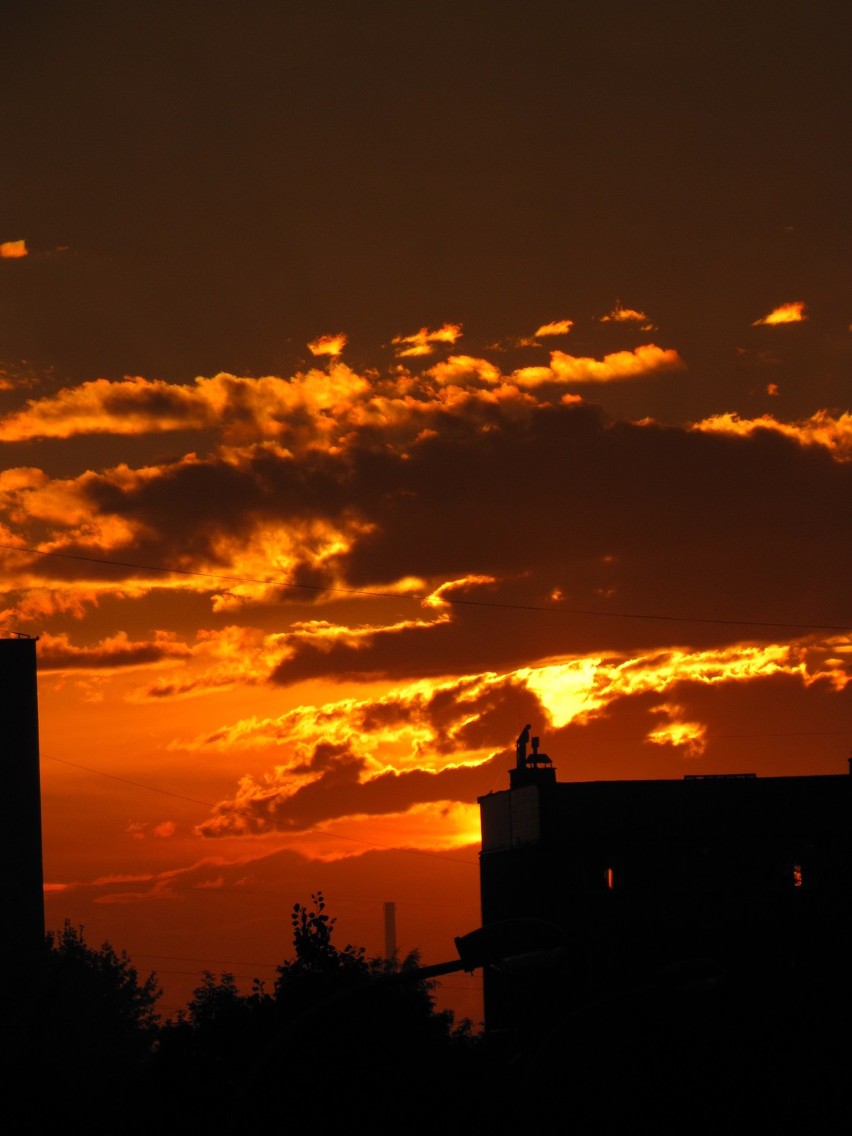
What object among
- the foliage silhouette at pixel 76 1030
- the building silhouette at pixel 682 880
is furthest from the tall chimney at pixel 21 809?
the building silhouette at pixel 682 880

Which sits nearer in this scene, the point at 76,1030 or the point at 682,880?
the point at 682,880

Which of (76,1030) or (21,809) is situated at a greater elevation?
(21,809)

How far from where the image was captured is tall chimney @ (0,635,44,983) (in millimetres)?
79500

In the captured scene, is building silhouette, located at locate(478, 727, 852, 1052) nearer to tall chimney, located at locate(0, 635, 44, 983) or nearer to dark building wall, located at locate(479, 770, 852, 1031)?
dark building wall, located at locate(479, 770, 852, 1031)

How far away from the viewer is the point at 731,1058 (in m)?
48.4

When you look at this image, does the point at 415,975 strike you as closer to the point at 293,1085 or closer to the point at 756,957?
the point at 293,1085

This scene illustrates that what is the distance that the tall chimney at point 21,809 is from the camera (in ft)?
261

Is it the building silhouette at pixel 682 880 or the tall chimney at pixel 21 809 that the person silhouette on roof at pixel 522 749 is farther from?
the tall chimney at pixel 21 809

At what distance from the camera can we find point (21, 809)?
8081 centimetres

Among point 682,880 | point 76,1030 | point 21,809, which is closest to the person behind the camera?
point 682,880

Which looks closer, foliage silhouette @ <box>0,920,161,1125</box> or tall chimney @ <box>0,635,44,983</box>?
foliage silhouette @ <box>0,920,161,1125</box>

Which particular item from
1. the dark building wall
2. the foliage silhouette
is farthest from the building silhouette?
the foliage silhouette

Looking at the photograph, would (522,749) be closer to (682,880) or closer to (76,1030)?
(682,880)

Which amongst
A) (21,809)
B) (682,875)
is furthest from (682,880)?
(21,809)
